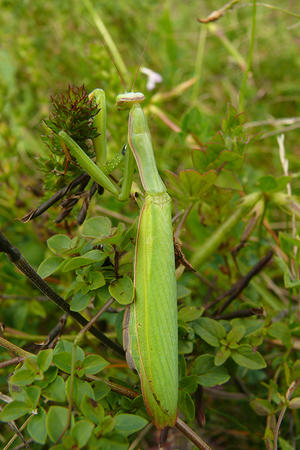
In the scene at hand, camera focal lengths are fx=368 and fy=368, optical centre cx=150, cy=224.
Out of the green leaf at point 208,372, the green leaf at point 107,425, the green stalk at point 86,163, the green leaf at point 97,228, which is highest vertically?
the green stalk at point 86,163

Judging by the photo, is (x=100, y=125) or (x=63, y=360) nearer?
(x=63, y=360)

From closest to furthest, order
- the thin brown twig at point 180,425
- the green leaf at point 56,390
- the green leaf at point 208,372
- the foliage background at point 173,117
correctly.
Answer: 1. the green leaf at point 56,390
2. the thin brown twig at point 180,425
3. the green leaf at point 208,372
4. the foliage background at point 173,117

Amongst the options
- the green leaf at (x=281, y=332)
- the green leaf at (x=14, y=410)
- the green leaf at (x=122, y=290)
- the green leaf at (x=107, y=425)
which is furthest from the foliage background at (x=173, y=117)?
the green leaf at (x=14, y=410)

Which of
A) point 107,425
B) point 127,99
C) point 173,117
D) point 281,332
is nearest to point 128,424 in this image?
point 107,425

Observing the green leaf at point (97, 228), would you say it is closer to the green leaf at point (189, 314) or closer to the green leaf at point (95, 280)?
the green leaf at point (95, 280)

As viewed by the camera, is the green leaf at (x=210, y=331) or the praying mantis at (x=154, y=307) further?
the green leaf at (x=210, y=331)

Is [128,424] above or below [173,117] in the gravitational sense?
below

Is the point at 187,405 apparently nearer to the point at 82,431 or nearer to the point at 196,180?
the point at 82,431
